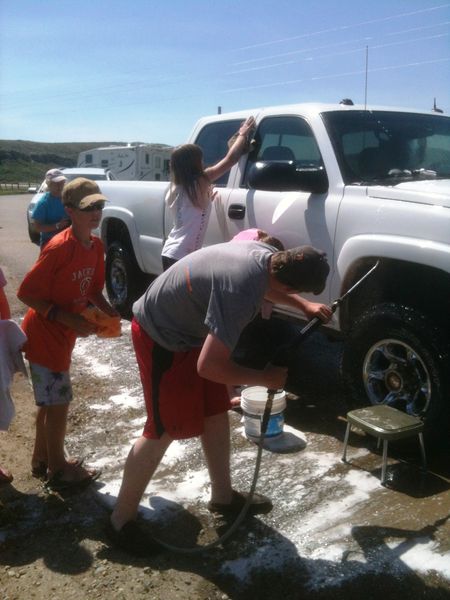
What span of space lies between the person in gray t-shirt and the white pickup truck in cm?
80

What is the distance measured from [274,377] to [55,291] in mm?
1235

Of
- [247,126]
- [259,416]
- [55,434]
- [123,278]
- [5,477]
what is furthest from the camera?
[123,278]

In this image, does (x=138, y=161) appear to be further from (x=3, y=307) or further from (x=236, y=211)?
(x=3, y=307)

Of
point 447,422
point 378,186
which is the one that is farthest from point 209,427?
point 378,186

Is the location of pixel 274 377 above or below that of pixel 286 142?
below

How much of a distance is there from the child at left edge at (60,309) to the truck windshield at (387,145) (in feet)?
5.48

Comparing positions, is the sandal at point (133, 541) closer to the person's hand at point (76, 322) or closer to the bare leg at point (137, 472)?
the bare leg at point (137, 472)

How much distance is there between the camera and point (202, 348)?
2547 millimetres

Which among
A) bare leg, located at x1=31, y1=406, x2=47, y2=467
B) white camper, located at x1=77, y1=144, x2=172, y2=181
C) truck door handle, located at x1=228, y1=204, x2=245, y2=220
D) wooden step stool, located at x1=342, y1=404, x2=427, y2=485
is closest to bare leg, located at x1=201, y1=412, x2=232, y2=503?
wooden step stool, located at x1=342, y1=404, x2=427, y2=485

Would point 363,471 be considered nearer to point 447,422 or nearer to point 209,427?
point 447,422

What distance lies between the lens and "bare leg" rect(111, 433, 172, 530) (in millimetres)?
2732

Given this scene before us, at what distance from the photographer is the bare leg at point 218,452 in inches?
116

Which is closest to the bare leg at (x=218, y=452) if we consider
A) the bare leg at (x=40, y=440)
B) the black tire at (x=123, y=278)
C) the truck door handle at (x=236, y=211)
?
the bare leg at (x=40, y=440)

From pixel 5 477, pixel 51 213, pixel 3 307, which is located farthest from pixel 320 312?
pixel 51 213
